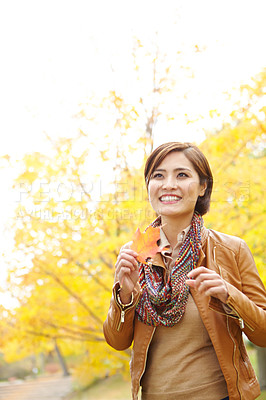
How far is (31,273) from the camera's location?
4293 mm

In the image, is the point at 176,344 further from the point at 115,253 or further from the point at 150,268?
the point at 115,253

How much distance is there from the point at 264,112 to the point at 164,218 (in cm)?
216

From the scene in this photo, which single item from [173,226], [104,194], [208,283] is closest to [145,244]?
[173,226]

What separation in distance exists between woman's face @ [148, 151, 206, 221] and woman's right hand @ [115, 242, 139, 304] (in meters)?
0.28

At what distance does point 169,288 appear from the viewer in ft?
5.58

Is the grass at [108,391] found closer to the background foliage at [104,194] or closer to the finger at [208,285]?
the background foliage at [104,194]

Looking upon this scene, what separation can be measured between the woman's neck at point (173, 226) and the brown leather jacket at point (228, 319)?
92 millimetres

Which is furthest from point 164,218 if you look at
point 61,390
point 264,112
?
point 61,390

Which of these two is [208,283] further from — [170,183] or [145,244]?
[170,183]

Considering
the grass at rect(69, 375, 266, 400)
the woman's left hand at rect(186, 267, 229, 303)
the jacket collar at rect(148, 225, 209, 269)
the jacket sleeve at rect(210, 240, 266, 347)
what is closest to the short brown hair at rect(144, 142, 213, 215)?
the jacket collar at rect(148, 225, 209, 269)

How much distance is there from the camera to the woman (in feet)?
5.28

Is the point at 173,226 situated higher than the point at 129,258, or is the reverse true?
the point at 173,226

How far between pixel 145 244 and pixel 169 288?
208mm

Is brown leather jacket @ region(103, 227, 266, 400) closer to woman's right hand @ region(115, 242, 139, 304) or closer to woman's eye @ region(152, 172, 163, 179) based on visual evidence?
woman's right hand @ region(115, 242, 139, 304)
